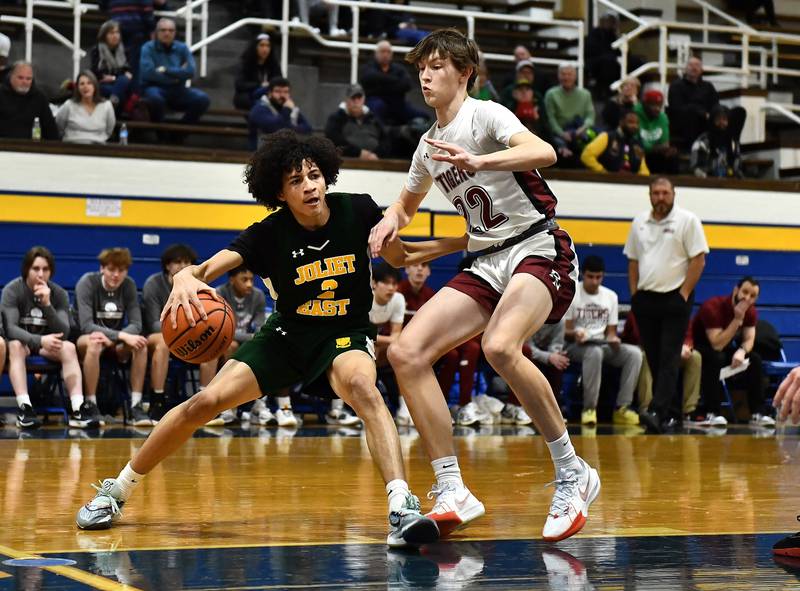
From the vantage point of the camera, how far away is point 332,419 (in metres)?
10.6

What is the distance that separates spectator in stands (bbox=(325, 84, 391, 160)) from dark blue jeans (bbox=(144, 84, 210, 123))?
131 centimetres

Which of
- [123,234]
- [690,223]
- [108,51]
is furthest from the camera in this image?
[108,51]

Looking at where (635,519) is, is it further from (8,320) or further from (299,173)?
(8,320)

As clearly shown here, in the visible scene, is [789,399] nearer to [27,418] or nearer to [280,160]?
[280,160]

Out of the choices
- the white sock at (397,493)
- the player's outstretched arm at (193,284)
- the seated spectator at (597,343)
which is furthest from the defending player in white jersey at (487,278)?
the seated spectator at (597,343)

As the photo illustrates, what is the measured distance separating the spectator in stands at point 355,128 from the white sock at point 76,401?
3951 mm

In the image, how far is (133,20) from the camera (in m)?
12.9

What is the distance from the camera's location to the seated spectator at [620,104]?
1412 centimetres

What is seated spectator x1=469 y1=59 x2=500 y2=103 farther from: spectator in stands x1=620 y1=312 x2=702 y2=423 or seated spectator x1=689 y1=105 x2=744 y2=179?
spectator in stands x1=620 y1=312 x2=702 y2=423

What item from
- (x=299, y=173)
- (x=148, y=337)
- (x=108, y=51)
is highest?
(x=108, y=51)

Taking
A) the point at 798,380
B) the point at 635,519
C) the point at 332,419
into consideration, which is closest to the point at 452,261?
the point at 332,419

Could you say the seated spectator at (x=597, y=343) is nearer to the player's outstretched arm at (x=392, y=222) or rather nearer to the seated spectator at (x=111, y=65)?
the seated spectator at (x=111, y=65)

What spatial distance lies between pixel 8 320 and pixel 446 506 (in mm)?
5983

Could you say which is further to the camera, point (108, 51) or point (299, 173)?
point (108, 51)
